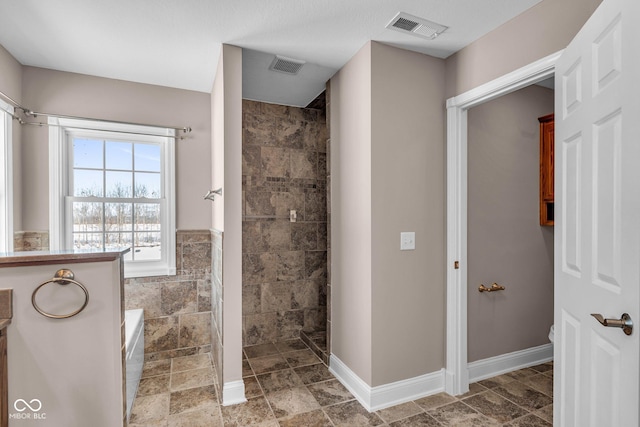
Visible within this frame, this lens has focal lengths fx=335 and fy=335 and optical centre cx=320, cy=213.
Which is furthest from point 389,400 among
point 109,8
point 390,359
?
point 109,8

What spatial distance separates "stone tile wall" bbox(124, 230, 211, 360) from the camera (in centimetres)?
303

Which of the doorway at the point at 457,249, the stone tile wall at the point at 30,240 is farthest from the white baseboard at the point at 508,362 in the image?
the stone tile wall at the point at 30,240

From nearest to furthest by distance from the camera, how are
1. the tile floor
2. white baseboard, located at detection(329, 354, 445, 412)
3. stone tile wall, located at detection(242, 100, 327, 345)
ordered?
the tile floor
white baseboard, located at detection(329, 354, 445, 412)
stone tile wall, located at detection(242, 100, 327, 345)

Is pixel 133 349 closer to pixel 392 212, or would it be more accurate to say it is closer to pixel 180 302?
pixel 180 302

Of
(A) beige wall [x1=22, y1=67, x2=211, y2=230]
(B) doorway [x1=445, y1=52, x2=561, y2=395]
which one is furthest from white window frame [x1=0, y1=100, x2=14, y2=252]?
(B) doorway [x1=445, y1=52, x2=561, y2=395]

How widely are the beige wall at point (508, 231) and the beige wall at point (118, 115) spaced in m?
2.41

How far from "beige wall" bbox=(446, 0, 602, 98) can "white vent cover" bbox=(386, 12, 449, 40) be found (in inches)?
13.0

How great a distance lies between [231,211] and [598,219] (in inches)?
78.4

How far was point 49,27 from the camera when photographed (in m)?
2.15

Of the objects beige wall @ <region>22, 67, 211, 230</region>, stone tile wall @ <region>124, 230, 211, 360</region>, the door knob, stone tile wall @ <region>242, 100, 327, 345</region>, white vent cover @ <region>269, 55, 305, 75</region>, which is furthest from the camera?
stone tile wall @ <region>242, 100, 327, 345</region>

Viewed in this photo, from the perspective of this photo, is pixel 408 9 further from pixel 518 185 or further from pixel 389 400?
pixel 389 400

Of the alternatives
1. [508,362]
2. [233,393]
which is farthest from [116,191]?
[508,362]

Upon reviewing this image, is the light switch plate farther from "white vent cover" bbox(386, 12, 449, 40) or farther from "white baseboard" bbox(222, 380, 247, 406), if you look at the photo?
"white baseboard" bbox(222, 380, 247, 406)

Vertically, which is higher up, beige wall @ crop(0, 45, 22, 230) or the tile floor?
beige wall @ crop(0, 45, 22, 230)
